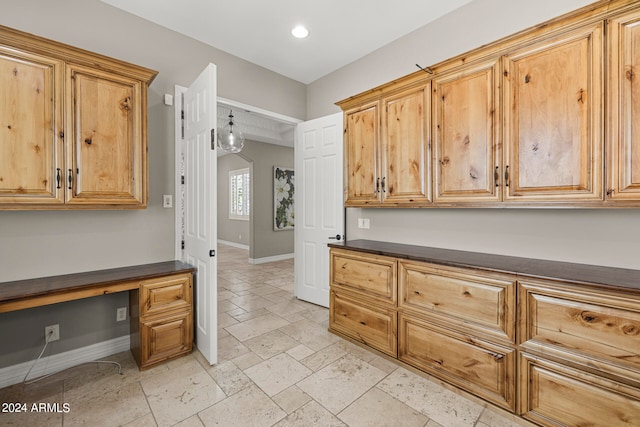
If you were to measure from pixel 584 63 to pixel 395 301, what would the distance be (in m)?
1.96

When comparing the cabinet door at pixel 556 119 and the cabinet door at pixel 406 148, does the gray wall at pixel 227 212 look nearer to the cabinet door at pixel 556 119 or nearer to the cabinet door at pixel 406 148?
the cabinet door at pixel 406 148

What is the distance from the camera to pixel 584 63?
65.3 inches

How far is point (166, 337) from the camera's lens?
2.36m

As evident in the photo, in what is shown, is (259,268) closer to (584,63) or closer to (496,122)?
(496,122)

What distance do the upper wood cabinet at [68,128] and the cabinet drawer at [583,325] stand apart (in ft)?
9.54

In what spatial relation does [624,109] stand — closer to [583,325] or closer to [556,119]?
[556,119]

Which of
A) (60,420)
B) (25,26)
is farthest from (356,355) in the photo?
(25,26)

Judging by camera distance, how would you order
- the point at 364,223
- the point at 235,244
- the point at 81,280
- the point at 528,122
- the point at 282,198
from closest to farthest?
1. the point at 528,122
2. the point at 81,280
3. the point at 364,223
4. the point at 282,198
5. the point at 235,244

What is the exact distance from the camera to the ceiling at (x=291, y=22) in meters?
2.54

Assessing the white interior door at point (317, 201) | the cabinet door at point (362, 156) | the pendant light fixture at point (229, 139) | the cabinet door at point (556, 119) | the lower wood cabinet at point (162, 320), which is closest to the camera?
the cabinet door at point (556, 119)

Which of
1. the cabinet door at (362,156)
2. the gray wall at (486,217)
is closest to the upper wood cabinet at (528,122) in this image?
the cabinet door at (362,156)

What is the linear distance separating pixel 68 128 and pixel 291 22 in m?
2.11

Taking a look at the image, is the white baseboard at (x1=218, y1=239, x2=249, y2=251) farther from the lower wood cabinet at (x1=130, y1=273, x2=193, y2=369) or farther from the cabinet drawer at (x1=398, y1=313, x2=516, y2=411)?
the cabinet drawer at (x1=398, y1=313, x2=516, y2=411)

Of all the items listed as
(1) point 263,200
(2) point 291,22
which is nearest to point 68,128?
(2) point 291,22
